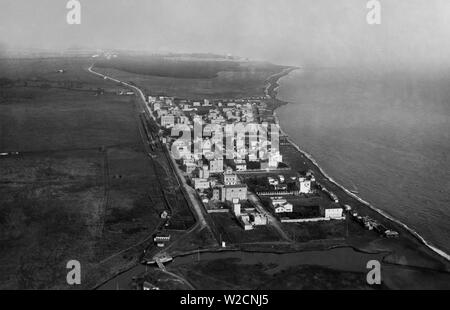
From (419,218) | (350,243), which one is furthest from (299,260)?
(419,218)

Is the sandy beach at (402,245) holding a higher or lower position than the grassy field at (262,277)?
higher


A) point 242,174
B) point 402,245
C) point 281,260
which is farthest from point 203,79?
point 281,260

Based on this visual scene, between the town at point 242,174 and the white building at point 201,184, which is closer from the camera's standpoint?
the town at point 242,174

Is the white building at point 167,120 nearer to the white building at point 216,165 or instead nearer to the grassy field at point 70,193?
the grassy field at point 70,193

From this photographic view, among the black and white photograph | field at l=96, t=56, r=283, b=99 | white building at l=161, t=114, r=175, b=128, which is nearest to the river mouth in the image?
the black and white photograph

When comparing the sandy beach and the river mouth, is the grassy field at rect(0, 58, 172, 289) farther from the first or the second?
the sandy beach

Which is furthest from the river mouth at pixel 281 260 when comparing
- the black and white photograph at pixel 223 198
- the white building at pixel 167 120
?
the white building at pixel 167 120
